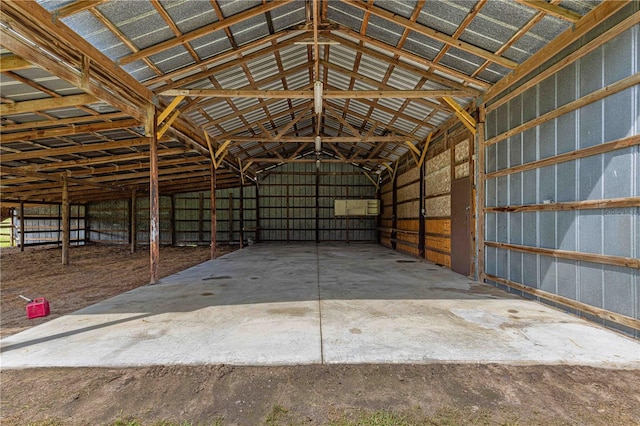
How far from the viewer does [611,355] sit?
113 inches

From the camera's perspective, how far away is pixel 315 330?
11.4 feet

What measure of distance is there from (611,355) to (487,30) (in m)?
4.62

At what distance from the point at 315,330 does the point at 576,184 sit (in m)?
4.00

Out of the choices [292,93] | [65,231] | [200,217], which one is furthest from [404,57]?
[200,217]

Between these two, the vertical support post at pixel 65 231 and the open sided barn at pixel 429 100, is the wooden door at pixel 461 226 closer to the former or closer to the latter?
the open sided barn at pixel 429 100

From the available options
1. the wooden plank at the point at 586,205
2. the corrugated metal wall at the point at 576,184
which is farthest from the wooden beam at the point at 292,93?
the wooden plank at the point at 586,205

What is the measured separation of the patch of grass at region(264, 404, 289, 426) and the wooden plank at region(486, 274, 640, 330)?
3.93 m

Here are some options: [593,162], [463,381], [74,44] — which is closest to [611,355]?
[463,381]

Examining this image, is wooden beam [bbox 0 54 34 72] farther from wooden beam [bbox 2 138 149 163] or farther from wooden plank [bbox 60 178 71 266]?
wooden plank [bbox 60 178 71 266]

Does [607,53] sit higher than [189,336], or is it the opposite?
[607,53]

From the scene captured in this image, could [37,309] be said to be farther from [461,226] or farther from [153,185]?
[461,226]

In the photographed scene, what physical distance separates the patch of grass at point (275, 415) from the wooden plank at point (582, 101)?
190 inches

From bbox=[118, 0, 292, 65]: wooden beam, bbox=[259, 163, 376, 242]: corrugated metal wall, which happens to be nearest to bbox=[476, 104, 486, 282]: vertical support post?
bbox=[118, 0, 292, 65]: wooden beam

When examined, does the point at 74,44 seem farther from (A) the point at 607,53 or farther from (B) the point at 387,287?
(A) the point at 607,53
